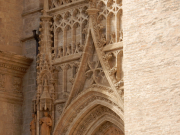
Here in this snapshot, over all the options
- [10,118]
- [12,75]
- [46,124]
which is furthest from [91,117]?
[12,75]

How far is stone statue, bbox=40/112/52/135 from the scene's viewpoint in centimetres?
1304

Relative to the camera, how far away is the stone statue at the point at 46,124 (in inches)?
513

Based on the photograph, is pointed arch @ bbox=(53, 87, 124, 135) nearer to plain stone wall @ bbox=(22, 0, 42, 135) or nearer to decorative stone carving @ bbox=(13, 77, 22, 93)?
plain stone wall @ bbox=(22, 0, 42, 135)

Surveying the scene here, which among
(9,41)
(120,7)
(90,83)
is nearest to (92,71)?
(90,83)

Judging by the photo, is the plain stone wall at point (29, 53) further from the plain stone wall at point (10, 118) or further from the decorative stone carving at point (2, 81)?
the decorative stone carving at point (2, 81)

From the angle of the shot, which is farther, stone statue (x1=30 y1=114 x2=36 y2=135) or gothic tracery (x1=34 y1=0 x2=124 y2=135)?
stone statue (x1=30 y1=114 x2=36 y2=135)

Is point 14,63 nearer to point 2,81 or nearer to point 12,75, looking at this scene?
point 12,75

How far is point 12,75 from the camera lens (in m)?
13.8

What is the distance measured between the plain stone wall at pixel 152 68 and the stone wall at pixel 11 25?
14.1 feet

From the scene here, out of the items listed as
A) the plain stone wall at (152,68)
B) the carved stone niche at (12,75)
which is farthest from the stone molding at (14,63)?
the plain stone wall at (152,68)

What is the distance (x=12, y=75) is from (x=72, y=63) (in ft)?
4.78

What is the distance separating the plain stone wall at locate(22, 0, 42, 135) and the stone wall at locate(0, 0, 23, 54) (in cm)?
13

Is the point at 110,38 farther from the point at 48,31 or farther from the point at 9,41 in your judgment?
the point at 9,41

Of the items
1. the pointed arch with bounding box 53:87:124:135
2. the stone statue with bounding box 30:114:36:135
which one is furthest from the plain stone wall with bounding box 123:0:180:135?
the stone statue with bounding box 30:114:36:135
